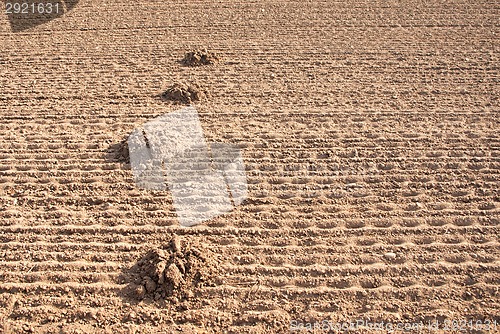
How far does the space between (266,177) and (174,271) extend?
5.09 ft

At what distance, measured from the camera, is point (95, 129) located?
16.2ft

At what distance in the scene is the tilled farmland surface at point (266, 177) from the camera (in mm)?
3283

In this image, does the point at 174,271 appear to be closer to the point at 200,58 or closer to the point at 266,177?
the point at 266,177

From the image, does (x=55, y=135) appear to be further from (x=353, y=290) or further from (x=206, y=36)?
(x=353, y=290)

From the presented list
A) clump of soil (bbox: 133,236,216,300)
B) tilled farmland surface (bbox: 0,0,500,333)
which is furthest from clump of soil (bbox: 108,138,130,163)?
clump of soil (bbox: 133,236,216,300)

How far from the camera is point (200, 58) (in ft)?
19.8

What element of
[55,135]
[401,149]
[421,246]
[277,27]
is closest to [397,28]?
[277,27]

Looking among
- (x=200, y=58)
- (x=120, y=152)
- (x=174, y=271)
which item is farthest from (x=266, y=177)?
(x=200, y=58)

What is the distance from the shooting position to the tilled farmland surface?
10.8 feet

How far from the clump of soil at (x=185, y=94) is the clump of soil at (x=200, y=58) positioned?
2.53ft

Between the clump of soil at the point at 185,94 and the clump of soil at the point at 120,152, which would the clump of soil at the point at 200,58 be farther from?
the clump of soil at the point at 120,152

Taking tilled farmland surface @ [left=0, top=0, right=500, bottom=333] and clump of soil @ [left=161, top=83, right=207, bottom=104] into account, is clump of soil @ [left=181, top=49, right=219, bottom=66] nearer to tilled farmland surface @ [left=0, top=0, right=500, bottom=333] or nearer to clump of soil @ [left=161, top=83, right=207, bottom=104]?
tilled farmland surface @ [left=0, top=0, right=500, bottom=333]

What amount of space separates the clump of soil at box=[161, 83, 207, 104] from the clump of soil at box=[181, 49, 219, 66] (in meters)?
0.77

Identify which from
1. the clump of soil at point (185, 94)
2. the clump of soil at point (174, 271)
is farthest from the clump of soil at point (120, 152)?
the clump of soil at point (174, 271)
